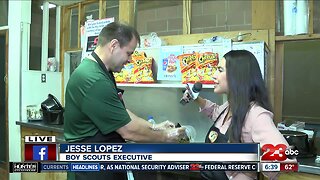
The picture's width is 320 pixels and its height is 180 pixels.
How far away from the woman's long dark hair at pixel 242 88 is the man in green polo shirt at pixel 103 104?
443 mm

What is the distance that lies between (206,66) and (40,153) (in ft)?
4.55

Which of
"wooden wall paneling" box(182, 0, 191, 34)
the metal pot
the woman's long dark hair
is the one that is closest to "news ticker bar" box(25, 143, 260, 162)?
the woman's long dark hair

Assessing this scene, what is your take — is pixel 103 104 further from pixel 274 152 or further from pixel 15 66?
pixel 15 66

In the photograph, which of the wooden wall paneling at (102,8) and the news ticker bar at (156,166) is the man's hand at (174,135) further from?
the wooden wall paneling at (102,8)

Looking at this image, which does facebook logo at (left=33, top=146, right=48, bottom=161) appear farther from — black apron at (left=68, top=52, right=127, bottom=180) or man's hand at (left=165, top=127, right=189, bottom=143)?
man's hand at (left=165, top=127, right=189, bottom=143)

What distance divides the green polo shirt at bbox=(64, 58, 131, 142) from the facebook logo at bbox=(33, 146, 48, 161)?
8.9 inches

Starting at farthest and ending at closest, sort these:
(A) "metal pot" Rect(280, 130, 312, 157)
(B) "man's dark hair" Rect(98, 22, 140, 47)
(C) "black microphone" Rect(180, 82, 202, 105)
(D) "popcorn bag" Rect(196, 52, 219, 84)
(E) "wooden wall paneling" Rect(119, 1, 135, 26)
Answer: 1. (E) "wooden wall paneling" Rect(119, 1, 135, 26)
2. (D) "popcorn bag" Rect(196, 52, 219, 84)
3. (C) "black microphone" Rect(180, 82, 202, 105)
4. (A) "metal pot" Rect(280, 130, 312, 157)
5. (B) "man's dark hair" Rect(98, 22, 140, 47)

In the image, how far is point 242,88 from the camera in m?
1.39

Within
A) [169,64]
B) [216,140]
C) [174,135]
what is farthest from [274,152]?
[169,64]

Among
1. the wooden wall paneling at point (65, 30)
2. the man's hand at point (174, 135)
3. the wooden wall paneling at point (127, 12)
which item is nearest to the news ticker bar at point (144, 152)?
the man's hand at point (174, 135)

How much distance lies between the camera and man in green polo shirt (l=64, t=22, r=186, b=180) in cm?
143

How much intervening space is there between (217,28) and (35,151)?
8.34 feet

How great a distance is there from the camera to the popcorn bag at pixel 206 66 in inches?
89.3

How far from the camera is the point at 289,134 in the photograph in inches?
75.4
